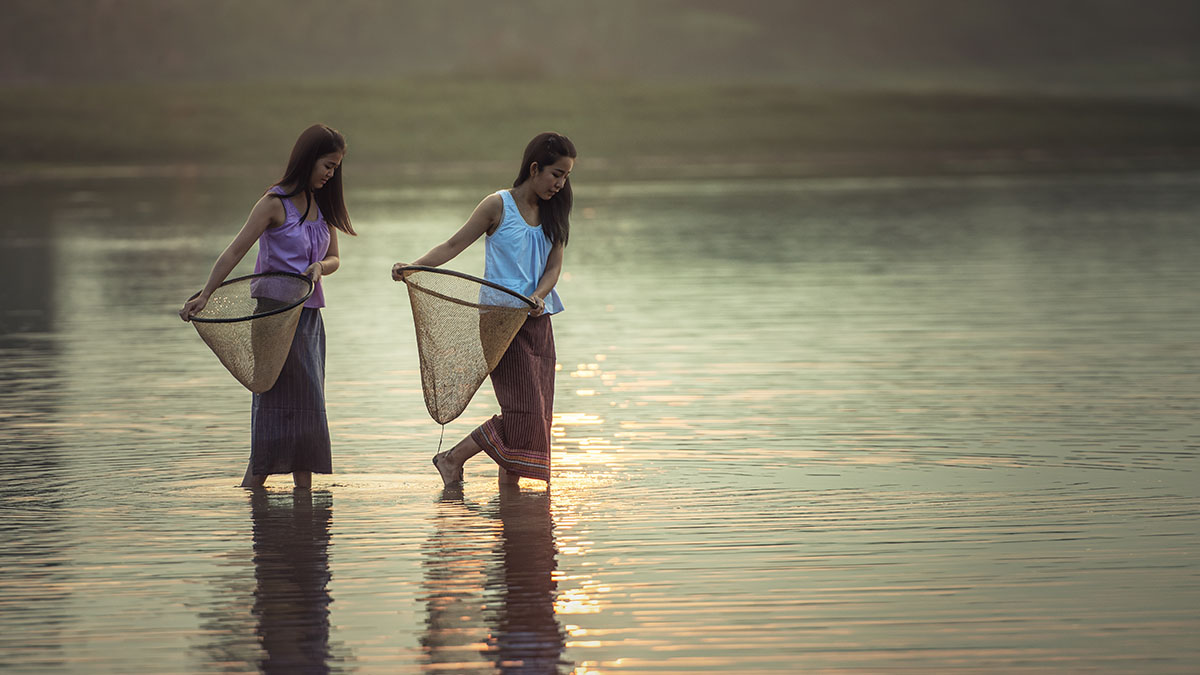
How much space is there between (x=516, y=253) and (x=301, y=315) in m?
0.94

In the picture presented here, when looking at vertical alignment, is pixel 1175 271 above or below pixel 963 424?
above

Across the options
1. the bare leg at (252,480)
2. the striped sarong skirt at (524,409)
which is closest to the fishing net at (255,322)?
the bare leg at (252,480)

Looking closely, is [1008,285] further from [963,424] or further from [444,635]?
[444,635]

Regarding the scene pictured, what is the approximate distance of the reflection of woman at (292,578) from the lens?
552 centimetres

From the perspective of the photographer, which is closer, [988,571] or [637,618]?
[637,618]

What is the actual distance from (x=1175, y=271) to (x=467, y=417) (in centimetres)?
1054

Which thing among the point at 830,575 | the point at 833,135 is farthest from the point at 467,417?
the point at 833,135

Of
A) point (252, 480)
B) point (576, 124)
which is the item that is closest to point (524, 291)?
point (252, 480)

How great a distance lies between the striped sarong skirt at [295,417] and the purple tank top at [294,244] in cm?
19

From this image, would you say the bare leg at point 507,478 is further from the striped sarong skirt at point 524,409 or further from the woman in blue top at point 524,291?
the striped sarong skirt at point 524,409

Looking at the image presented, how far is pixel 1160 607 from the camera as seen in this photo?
5.93 m

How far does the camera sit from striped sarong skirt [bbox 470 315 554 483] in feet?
25.9

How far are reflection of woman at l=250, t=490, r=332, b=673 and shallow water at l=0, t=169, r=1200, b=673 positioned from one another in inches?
0.7

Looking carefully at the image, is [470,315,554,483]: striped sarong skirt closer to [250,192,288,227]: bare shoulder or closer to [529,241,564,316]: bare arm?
[529,241,564,316]: bare arm
